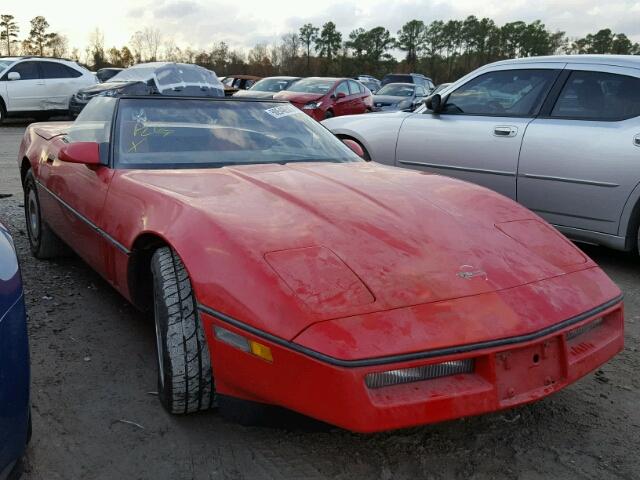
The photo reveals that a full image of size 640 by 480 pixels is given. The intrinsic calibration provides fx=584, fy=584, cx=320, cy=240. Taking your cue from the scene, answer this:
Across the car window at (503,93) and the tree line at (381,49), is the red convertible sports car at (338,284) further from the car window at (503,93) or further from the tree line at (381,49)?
the tree line at (381,49)

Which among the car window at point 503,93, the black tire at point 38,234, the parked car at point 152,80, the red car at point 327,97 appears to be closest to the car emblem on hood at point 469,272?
the car window at point 503,93

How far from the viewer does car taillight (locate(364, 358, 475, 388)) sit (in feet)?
5.56

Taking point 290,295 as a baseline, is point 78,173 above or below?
above

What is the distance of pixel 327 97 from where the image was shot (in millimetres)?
13359

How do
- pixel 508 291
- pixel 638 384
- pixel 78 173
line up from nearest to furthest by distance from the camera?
pixel 508 291, pixel 638 384, pixel 78 173

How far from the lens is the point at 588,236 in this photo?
4145mm

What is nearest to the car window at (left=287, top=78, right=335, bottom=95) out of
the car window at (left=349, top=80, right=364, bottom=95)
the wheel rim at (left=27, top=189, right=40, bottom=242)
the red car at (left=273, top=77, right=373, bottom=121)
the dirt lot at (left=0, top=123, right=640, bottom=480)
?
the red car at (left=273, top=77, right=373, bottom=121)

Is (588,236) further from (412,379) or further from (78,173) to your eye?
(78,173)

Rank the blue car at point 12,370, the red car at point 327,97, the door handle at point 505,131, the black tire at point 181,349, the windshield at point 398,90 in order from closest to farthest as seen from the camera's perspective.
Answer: the blue car at point 12,370 → the black tire at point 181,349 → the door handle at point 505,131 → the red car at point 327,97 → the windshield at point 398,90

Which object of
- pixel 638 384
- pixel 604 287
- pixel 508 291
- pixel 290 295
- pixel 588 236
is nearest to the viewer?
pixel 290 295

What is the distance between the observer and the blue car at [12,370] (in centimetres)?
158

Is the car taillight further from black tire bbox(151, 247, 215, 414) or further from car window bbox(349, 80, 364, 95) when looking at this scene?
car window bbox(349, 80, 364, 95)

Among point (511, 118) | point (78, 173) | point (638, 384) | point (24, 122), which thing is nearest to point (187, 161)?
point (78, 173)

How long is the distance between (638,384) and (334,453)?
1.46 meters
